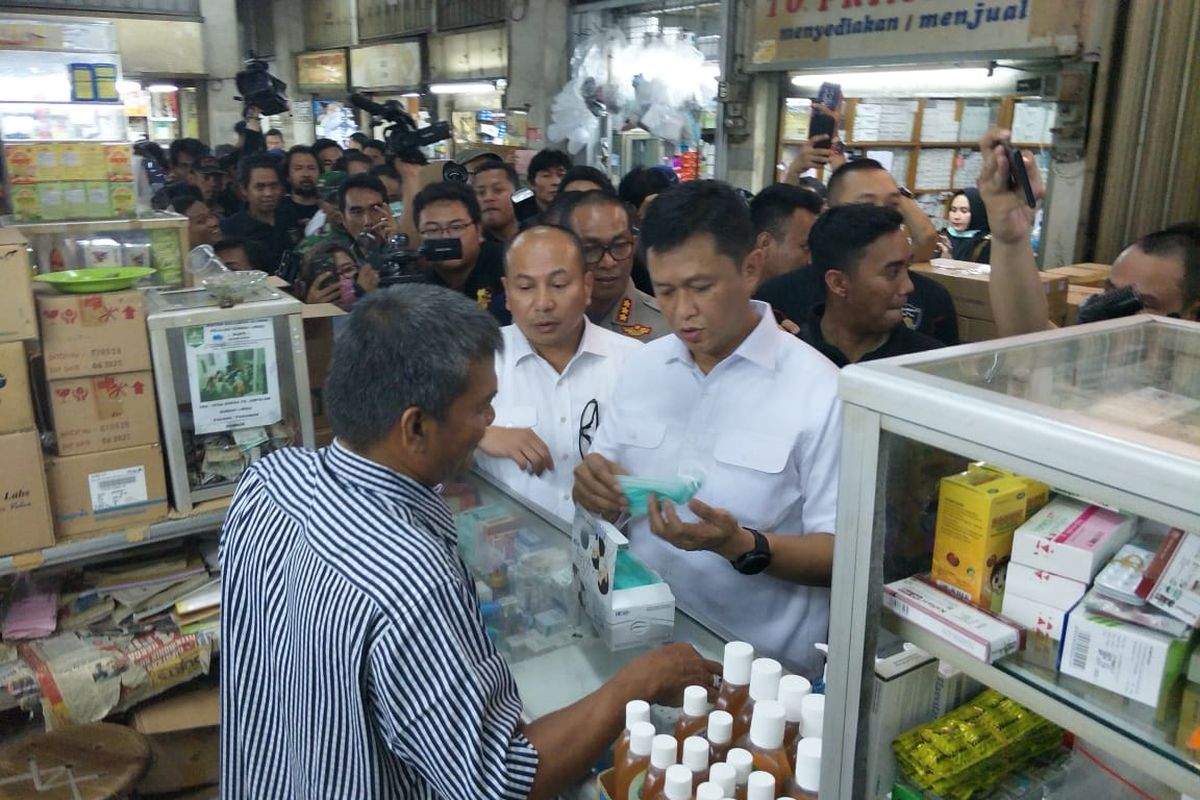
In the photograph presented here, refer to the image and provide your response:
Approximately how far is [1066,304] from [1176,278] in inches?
53.9

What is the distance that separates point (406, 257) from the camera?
112 inches

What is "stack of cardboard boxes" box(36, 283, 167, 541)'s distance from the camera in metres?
2.03

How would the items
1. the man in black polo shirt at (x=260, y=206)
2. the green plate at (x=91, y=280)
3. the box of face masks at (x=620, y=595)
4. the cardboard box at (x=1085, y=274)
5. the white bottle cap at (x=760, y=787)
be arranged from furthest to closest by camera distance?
the man in black polo shirt at (x=260, y=206)
the cardboard box at (x=1085, y=274)
the green plate at (x=91, y=280)
the box of face masks at (x=620, y=595)
the white bottle cap at (x=760, y=787)

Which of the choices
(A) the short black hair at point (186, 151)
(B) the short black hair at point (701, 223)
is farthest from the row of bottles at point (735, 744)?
(A) the short black hair at point (186, 151)

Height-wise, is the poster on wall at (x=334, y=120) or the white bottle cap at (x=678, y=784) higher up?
the poster on wall at (x=334, y=120)

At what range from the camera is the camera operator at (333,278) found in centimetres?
323

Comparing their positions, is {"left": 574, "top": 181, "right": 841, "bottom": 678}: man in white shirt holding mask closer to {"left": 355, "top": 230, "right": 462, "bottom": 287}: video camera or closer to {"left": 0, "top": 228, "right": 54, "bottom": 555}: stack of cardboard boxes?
{"left": 355, "top": 230, "right": 462, "bottom": 287}: video camera

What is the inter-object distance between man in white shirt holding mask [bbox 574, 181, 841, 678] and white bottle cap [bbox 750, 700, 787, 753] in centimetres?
56

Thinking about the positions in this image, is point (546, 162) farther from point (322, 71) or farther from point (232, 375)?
point (322, 71)

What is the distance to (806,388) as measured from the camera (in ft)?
5.78

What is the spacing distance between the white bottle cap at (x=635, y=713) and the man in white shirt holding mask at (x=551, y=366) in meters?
1.01

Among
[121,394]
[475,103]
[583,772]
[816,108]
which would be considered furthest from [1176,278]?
[475,103]

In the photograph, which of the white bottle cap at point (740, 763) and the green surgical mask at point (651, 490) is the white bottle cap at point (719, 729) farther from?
the green surgical mask at point (651, 490)

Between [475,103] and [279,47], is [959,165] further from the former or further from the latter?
[279,47]
